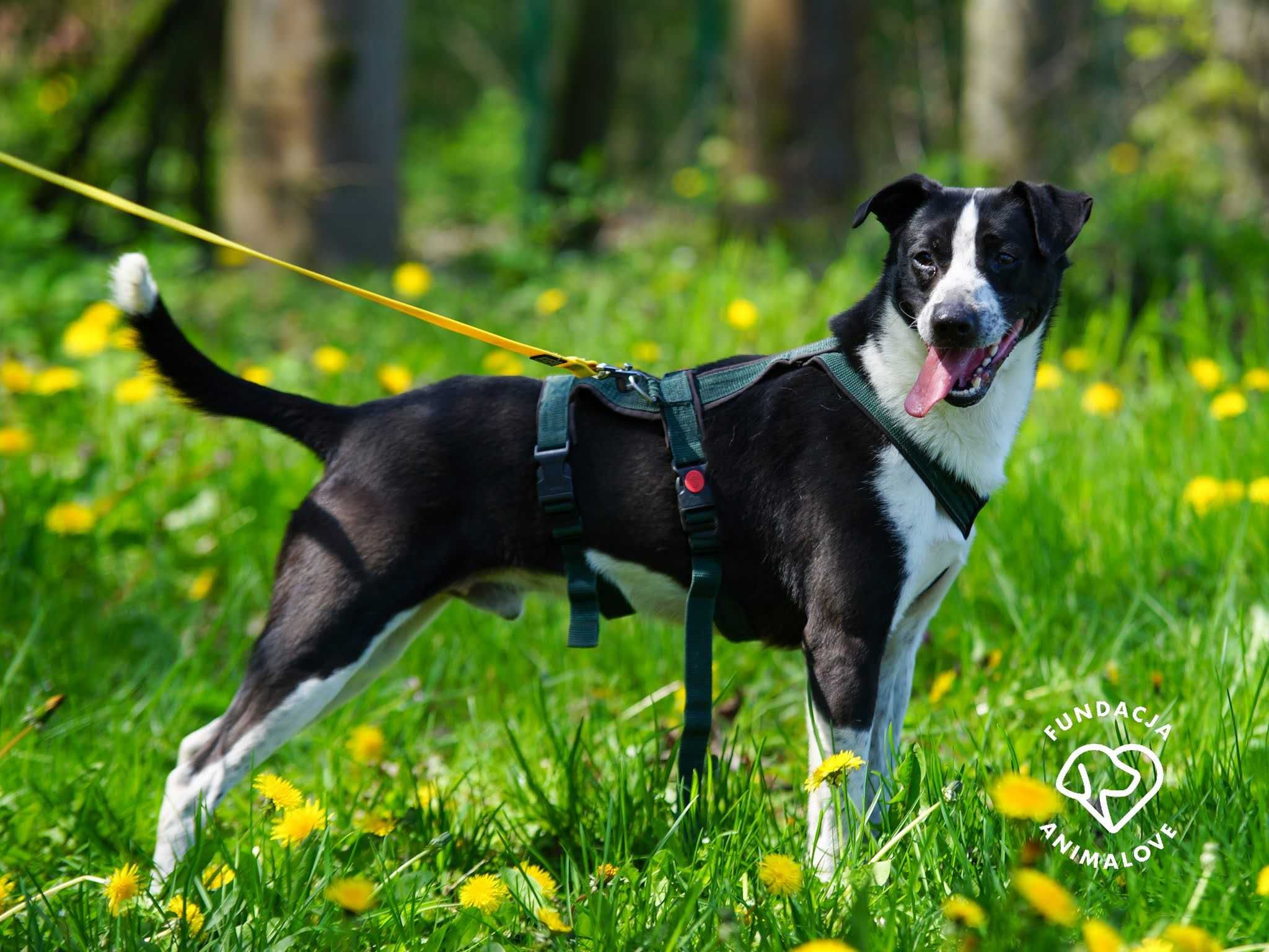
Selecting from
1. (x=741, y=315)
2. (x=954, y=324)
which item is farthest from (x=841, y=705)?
(x=741, y=315)

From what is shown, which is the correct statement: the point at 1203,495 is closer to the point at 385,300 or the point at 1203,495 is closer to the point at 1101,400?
the point at 1101,400

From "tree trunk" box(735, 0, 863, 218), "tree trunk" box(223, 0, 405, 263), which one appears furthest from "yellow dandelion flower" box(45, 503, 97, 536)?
"tree trunk" box(735, 0, 863, 218)

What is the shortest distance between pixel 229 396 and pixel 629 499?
95cm

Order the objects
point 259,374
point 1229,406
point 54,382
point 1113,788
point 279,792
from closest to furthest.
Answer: point 279,792
point 1113,788
point 1229,406
point 54,382
point 259,374

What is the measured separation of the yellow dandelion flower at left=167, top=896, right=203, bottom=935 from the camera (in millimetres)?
2074

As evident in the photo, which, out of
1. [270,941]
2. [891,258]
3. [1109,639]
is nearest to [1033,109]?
[1109,639]

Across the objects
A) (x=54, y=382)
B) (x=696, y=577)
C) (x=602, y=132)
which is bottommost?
(x=696, y=577)

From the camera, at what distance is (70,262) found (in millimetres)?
5953

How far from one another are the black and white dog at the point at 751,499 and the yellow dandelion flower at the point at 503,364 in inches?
72.8

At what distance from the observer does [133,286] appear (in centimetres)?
261

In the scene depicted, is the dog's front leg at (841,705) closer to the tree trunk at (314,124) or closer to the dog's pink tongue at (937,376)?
the dog's pink tongue at (937,376)

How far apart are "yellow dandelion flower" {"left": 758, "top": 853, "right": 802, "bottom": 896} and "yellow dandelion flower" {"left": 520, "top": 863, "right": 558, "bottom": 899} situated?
17.6 inches

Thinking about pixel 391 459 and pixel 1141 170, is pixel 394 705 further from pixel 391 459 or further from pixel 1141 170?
pixel 1141 170

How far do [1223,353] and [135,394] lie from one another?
13.8ft
